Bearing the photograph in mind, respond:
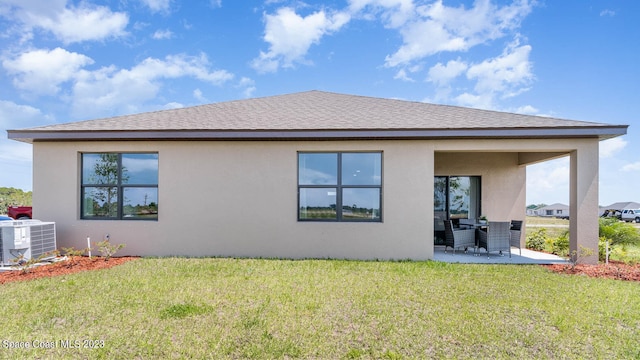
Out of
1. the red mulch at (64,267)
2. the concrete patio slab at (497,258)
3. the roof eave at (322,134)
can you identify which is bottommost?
the concrete patio slab at (497,258)

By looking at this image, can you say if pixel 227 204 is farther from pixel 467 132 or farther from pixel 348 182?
pixel 467 132

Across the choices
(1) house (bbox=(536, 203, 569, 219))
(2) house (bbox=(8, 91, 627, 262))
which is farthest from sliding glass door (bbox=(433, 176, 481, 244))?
(1) house (bbox=(536, 203, 569, 219))

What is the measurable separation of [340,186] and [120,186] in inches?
241

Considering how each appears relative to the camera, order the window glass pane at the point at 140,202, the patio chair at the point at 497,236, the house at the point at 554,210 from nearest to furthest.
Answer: the window glass pane at the point at 140,202
the patio chair at the point at 497,236
the house at the point at 554,210

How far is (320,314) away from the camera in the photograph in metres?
4.45

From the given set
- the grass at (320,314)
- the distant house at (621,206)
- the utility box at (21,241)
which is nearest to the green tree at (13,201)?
the utility box at (21,241)

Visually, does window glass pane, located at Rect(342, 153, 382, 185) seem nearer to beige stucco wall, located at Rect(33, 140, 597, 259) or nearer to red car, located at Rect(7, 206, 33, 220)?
beige stucco wall, located at Rect(33, 140, 597, 259)

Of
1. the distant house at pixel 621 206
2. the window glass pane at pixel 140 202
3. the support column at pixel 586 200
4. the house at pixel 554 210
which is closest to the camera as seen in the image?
the support column at pixel 586 200

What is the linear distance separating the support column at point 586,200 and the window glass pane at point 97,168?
1251cm

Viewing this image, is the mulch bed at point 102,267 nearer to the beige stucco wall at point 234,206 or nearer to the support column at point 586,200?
the support column at point 586,200

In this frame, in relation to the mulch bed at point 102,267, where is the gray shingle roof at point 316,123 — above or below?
above

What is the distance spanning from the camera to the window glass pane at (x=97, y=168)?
8711 millimetres

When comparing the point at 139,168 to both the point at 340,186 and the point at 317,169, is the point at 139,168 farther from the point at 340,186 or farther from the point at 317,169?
the point at 340,186

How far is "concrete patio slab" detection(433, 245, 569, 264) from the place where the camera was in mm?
8289
